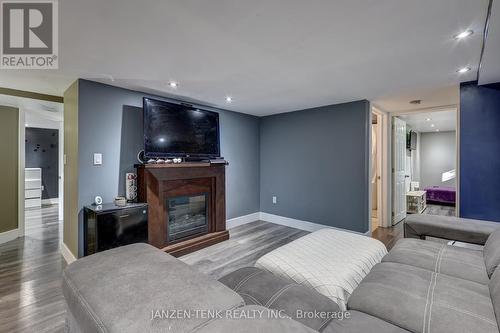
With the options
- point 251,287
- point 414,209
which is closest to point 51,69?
point 251,287

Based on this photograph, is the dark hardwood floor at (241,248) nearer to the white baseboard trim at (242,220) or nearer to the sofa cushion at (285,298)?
the white baseboard trim at (242,220)

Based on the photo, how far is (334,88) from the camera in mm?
3064

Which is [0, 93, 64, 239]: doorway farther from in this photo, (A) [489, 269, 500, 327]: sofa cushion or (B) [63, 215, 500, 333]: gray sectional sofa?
(A) [489, 269, 500, 327]: sofa cushion

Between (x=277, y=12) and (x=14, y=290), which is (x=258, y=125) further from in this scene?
(x=14, y=290)

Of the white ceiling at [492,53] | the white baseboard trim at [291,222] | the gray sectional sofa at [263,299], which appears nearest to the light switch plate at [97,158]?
the gray sectional sofa at [263,299]

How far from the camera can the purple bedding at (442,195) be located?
6234mm

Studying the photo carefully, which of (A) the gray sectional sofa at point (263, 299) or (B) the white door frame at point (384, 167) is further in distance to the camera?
(B) the white door frame at point (384, 167)

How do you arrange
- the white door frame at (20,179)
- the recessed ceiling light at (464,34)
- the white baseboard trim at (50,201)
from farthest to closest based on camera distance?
the white baseboard trim at (50,201) → the white door frame at (20,179) → the recessed ceiling light at (464,34)

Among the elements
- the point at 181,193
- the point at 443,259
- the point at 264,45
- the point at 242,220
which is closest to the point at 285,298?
the point at 443,259

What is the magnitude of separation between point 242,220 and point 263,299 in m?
3.53

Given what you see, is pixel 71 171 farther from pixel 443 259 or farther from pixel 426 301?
pixel 443 259

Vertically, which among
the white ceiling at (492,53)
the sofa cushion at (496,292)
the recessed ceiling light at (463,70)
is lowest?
the sofa cushion at (496,292)

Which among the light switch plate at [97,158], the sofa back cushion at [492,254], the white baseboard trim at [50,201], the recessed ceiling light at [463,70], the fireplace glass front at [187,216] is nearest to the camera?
the sofa back cushion at [492,254]

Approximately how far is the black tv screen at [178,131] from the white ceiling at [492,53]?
10.4ft
